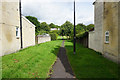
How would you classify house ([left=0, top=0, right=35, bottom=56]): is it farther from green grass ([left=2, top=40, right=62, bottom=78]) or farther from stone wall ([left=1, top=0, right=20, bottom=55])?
green grass ([left=2, top=40, right=62, bottom=78])

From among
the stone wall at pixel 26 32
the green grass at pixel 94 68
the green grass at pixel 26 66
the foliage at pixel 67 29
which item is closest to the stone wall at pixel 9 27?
the green grass at pixel 26 66

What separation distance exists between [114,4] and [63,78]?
7.32 meters

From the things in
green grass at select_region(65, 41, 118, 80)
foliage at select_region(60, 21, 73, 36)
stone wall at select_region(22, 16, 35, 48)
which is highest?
foliage at select_region(60, 21, 73, 36)

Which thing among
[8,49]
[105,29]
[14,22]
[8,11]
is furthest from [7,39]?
[105,29]

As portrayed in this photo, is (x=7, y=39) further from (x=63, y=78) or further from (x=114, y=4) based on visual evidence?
(x=114, y=4)

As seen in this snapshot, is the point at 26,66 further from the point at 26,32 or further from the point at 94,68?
the point at 26,32

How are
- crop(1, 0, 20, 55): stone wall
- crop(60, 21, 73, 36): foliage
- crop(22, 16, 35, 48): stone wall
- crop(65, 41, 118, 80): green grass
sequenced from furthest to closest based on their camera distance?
crop(60, 21, 73, 36): foliage
crop(22, 16, 35, 48): stone wall
crop(1, 0, 20, 55): stone wall
crop(65, 41, 118, 80): green grass

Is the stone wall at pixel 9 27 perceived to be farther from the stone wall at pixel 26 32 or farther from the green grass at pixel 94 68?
the green grass at pixel 94 68

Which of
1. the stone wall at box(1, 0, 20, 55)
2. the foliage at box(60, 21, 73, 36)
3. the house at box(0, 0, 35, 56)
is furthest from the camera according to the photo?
the foliage at box(60, 21, 73, 36)

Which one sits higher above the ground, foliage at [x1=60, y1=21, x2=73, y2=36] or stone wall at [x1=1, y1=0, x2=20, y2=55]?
foliage at [x1=60, y1=21, x2=73, y2=36]

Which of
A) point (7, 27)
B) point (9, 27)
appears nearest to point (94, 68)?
point (7, 27)

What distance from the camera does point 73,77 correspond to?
4.10 metres

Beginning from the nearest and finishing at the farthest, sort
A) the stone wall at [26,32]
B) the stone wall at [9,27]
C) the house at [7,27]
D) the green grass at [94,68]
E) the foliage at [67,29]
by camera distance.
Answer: the green grass at [94,68], the house at [7,27], the stone wall at [9,27], the stone wall at [26,32], the foliage at [67,29]


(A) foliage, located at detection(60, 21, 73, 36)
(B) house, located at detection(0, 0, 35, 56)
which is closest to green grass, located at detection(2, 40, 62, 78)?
(B) house, located at detection(0, 0, 35, 56)
